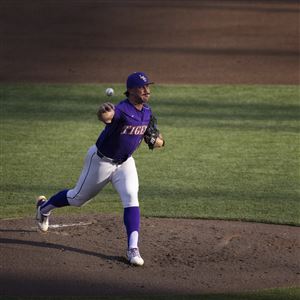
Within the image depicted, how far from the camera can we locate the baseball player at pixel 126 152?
26.7ft

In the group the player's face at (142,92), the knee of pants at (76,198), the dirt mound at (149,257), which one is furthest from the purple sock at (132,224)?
the player's face at (142,92)

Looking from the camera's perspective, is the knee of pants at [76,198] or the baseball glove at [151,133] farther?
the knee of pants at [76,198]

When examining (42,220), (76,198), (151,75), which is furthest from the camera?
(151,75)

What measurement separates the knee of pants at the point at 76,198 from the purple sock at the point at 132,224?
0.54m

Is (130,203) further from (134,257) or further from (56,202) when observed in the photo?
(56,202)

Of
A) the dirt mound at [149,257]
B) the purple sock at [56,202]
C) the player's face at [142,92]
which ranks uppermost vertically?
the player's face at [142,92]

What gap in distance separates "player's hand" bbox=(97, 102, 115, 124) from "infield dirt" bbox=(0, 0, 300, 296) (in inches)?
50.1

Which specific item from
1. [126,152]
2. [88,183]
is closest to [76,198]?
[88,183]

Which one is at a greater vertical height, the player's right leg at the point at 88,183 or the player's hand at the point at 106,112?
the player's hand at the point at 106,112

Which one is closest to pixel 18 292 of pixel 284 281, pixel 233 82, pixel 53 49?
pixel 284 281

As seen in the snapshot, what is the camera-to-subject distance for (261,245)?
29.0 ft

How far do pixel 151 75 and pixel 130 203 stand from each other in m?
10.1

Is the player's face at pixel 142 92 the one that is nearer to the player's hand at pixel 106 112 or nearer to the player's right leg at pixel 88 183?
the player's hand at pixel 106 112

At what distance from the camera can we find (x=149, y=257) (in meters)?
8.38
